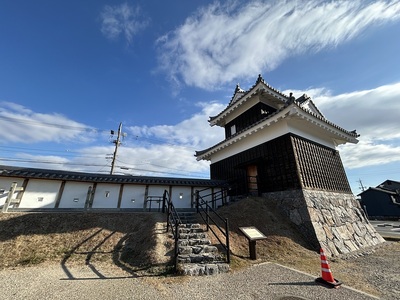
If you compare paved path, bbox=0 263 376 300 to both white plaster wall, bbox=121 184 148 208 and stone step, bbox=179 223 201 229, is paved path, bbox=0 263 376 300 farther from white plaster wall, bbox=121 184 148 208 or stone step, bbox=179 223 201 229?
white plaster wall, bbox=121 184 148 208

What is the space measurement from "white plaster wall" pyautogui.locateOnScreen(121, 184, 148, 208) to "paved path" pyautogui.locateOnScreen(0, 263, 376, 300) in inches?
224

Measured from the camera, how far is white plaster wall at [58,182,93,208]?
9.94 meters

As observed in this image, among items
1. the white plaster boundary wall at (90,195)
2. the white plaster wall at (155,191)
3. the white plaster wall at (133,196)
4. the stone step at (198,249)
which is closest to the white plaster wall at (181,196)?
the white plaster boundary wall at (90,195)

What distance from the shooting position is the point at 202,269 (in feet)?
17.2

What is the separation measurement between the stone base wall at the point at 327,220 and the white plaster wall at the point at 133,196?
7.69 metres

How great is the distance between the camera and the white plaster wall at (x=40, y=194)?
9.17m

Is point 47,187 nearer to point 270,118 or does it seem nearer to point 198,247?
point 198,247

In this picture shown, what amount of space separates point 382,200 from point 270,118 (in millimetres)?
35464

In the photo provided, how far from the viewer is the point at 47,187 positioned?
970 centimetres

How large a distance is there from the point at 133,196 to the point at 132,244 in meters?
4.47

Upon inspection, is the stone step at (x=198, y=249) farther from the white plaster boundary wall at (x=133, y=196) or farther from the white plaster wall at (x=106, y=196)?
the white plaster wall at (x=106, y=196)

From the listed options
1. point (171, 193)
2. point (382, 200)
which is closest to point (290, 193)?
point (171, 193)

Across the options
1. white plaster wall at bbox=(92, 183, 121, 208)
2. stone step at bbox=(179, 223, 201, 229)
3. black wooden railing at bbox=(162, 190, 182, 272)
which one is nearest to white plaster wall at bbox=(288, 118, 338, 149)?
stone step at bbox=(179, 223, 201, 229)

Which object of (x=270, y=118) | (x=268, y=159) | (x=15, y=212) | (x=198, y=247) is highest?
(x=270, y=118)
